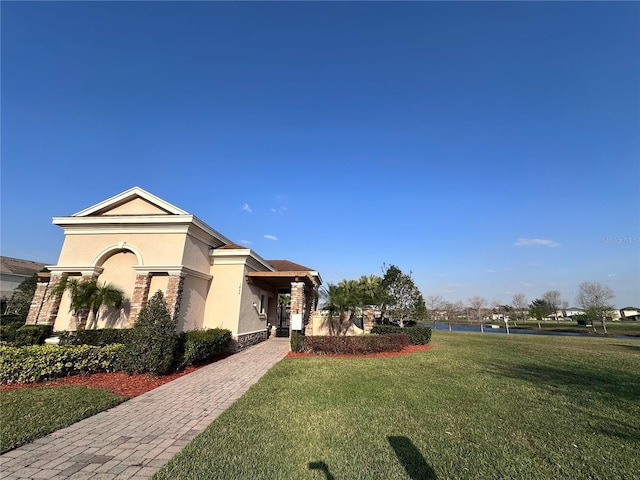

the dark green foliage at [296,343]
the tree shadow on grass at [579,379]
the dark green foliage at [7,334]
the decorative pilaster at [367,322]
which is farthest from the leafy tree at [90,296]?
the tree shadow on grass at [579,379]

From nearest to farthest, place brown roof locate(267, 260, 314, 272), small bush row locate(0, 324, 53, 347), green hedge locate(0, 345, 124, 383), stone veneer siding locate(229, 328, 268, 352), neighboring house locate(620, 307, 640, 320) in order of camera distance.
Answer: green hedge locate(0, 345, 124, 383) → small bush row locate(0, 324, 53, 347) → stone veneer siding locate(229, 328, 268, 352) → brown roof locate(267, 260, 314, 272) → neighboring house locate(620, 307, 640, 320)

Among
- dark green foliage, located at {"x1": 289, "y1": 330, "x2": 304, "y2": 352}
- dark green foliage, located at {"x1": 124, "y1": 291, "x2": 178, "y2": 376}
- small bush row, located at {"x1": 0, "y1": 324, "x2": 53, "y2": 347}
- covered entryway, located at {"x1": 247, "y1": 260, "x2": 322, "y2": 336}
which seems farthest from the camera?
covered entryway, located at {"x1": 247, "y1": 260, "x2": 322, "y2": 336}

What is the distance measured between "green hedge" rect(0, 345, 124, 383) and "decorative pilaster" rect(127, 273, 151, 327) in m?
2.23

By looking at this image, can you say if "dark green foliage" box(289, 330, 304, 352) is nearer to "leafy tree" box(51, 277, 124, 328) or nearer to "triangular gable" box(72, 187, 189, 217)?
"leafy tree" box(51, 277, 124, 328)

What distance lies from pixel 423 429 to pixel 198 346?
298 inches

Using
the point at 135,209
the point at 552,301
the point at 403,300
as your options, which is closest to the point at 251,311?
the point at 135,209

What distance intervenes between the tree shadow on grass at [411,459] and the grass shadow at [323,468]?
0.90 metres

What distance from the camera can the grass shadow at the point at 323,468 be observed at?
3006 millimetres

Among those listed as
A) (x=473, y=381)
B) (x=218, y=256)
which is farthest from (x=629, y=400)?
(x=218, y=256)

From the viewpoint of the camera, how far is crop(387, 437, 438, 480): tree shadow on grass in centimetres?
303

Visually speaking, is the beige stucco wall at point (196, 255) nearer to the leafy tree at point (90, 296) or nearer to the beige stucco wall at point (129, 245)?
the beige stucco wall at point (129, 245)

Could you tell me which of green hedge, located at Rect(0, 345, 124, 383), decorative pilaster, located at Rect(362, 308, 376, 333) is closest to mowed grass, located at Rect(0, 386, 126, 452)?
green hedge, located at Rect(0, 345, 124, 383)

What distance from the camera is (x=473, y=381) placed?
7.04 m

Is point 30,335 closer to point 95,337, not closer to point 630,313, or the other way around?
point 95,337
